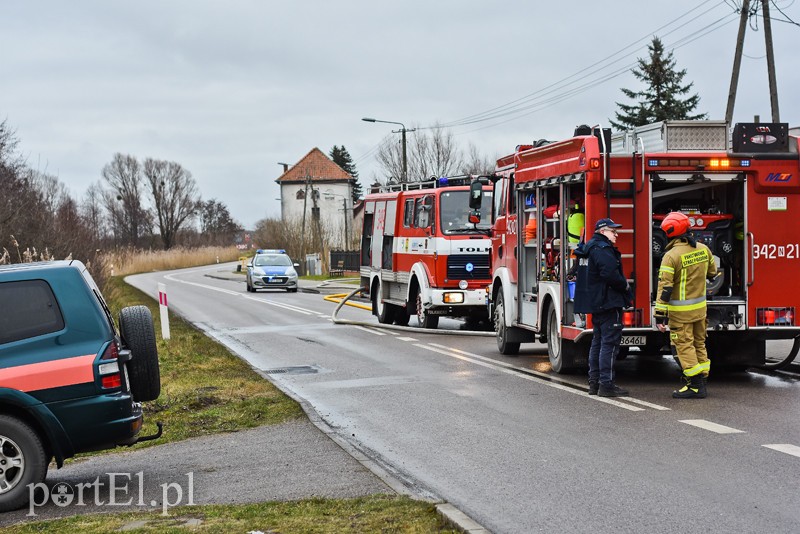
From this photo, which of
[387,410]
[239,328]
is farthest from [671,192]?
[239,328]

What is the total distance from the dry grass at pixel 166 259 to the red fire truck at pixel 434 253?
54649 mm

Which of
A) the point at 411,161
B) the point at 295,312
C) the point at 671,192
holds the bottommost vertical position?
the point at 295,312

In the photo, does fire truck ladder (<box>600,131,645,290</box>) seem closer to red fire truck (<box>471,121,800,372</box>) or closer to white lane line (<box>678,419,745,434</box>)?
red fire truck (<box>471,121,800,372</box>)

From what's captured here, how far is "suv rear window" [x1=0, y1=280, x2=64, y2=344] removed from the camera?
758cm

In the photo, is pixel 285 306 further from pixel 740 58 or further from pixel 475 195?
pixel 475 195

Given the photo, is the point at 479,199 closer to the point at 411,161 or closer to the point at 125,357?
the point at 125,357

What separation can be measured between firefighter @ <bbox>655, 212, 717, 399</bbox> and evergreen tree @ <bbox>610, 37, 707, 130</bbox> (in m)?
48.6

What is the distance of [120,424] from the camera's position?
25.1 feet

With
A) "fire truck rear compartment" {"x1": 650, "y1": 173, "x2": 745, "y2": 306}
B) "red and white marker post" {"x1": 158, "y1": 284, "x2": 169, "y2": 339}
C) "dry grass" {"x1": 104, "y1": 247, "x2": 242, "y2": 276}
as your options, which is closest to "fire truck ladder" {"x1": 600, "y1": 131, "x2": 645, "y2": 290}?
"fire truck rear compartment" {"x1": 650, "y1": 173, "x2": 745, "y2": 306}

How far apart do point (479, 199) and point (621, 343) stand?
5.32 metres

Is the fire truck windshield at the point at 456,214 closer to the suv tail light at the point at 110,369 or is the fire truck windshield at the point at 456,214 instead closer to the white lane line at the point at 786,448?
the white lane line at the point at 786,448

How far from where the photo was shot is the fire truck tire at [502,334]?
16.2 metres

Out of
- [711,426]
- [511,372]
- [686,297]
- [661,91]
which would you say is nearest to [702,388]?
[686,297]

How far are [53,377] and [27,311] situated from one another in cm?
53
